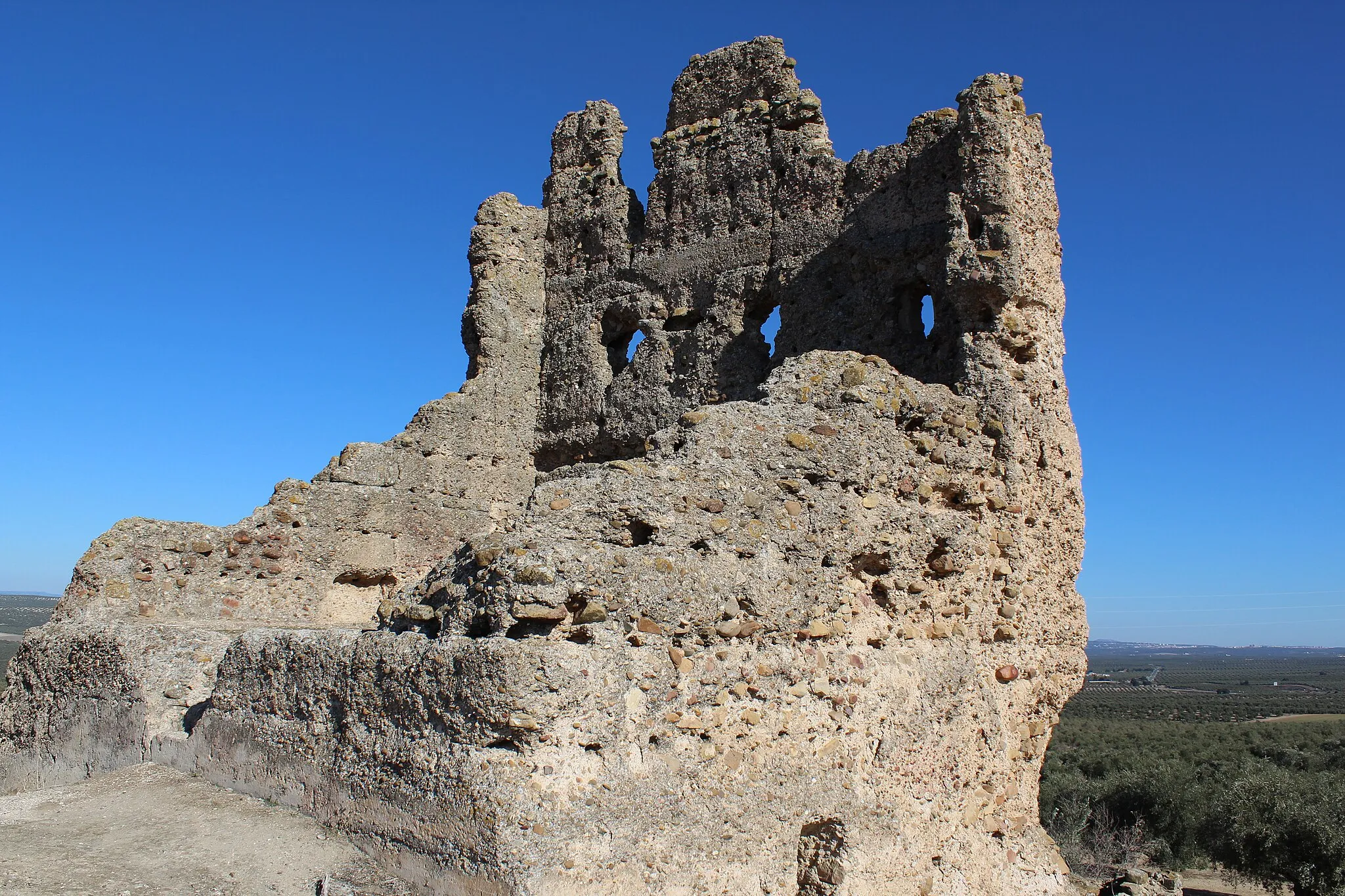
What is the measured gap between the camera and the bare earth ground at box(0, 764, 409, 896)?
3.66m

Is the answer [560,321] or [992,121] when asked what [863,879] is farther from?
[560,321]

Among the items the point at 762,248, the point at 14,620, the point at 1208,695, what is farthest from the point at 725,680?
the point at 14,620

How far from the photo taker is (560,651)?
3750 millimetres

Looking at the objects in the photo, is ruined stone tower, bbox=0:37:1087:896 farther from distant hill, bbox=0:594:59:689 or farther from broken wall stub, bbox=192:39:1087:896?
distant hill, bbox=0:594:59:689

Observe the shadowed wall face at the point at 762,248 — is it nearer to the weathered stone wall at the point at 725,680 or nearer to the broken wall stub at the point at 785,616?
the broken wall stub at the point at 785,616

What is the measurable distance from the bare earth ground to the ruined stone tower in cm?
13

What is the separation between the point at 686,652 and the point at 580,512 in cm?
73

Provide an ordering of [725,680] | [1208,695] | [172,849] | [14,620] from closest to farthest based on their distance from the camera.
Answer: [172,849]
[725,680]
[1208,695]
[14,620]

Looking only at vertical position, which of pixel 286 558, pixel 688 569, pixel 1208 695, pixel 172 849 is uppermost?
pixel 286 558

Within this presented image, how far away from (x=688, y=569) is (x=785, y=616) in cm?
53

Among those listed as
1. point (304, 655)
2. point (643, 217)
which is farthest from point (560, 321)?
point (304, 655)

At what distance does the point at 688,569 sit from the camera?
4207mm

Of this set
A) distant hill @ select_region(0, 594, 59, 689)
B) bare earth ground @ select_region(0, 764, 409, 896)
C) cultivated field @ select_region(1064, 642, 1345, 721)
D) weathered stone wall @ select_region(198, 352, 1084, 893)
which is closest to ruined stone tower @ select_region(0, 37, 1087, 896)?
weathered stone wall @ select_region(198, 352, 1084, 893)

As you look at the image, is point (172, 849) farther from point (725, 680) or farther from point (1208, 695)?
point (1208, 695)
